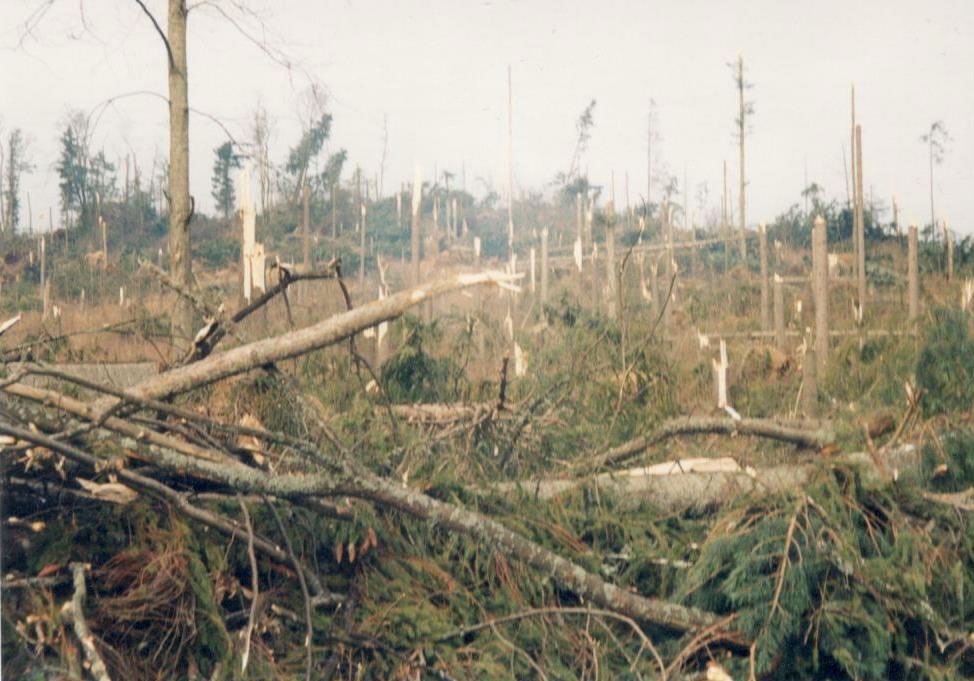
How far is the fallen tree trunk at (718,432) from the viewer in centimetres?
472

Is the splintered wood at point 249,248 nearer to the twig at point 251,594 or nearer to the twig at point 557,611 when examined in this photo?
the twig at point 251,594

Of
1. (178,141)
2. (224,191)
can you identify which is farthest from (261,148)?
(224,191)

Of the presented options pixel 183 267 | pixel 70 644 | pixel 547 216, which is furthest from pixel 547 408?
pixel 547 216

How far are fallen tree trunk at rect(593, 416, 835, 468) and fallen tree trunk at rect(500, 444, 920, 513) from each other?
17 centimetres

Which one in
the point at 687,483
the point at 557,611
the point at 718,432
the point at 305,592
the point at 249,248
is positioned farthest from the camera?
the point at 249,248

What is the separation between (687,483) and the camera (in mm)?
4547

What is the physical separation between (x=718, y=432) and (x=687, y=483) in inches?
13.9

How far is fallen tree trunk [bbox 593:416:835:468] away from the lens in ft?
15.5

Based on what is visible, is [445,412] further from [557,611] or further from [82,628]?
[82,628]

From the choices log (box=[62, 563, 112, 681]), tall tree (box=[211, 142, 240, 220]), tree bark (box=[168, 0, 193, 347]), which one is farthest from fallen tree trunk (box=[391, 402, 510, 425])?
tall tree (box=[211, 142, 240, 220])

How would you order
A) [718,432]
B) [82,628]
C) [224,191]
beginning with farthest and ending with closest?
[224,191], [718,432], [82,628]

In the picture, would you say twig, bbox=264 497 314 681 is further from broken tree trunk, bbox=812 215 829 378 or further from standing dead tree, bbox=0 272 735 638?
broken tree trunk, bbox=812 215 829 378

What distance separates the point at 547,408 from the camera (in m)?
5.23

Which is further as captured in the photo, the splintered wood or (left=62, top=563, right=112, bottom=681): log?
the splintered wood
